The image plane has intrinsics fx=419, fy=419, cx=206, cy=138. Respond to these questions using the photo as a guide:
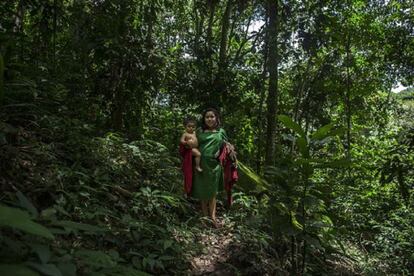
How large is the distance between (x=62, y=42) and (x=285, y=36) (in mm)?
4266

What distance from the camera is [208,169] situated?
233 inches

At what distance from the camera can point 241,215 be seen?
629 cm

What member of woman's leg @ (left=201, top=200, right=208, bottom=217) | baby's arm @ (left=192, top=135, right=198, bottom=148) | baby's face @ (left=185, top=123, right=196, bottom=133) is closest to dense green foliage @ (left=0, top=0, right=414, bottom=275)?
woman's leg @ (left=201, top=200, right=208, bottom=217)

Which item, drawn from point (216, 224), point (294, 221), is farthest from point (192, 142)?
point (294, 221)

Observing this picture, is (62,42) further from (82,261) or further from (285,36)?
(82,261)

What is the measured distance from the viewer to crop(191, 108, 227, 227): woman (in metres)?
5.90

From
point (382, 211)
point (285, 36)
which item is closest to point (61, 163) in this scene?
point (285, 36)

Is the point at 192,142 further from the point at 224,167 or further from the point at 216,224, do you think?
the point at 216,224

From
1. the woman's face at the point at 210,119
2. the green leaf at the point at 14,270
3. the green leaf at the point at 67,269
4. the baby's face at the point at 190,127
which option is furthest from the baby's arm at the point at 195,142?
the green leaf at the point at 14,270

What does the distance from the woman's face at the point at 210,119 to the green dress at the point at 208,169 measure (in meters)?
0.13

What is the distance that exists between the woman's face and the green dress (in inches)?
5.2

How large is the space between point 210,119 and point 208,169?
0.72 m

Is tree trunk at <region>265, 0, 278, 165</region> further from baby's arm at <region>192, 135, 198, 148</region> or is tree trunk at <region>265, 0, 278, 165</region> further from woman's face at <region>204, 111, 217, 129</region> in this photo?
baby's arm at <region>192, 135, 198, 148</region>

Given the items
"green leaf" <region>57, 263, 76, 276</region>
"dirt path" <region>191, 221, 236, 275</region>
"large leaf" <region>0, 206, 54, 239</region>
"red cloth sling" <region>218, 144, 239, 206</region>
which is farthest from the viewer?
"red cloth sling" <region>218, 144, 239, 206</region>
